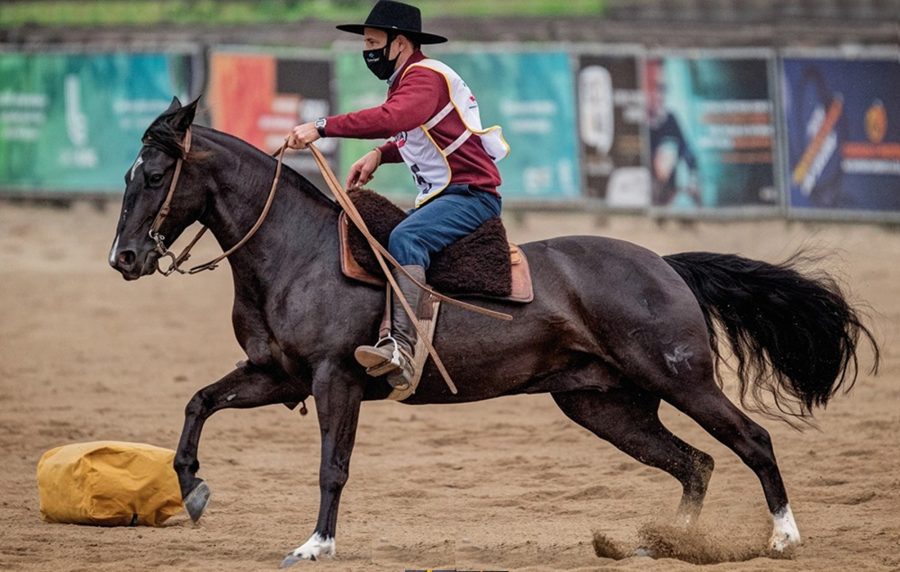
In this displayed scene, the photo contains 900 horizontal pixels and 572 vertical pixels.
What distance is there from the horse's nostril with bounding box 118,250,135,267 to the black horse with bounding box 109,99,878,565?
12mm

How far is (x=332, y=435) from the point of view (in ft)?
22.0

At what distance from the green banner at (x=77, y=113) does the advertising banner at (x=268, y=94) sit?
611 millimetres

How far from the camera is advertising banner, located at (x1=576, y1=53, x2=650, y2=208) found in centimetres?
1775

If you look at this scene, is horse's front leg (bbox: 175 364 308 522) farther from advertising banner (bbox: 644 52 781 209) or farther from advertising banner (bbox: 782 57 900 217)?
advertising banner (bbox: 782 57 900 217)

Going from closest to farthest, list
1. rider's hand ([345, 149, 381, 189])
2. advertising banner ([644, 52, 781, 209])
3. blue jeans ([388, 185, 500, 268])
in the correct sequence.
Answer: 1. blue jeans ([388, 185, 500, 268])
2. rider's hand ([345, 149, 381, 189])
3. advertising banner ([644, 52, 781, 209])

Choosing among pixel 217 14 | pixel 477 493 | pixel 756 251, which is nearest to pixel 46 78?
pixel 217 14

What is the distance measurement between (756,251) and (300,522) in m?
10.1

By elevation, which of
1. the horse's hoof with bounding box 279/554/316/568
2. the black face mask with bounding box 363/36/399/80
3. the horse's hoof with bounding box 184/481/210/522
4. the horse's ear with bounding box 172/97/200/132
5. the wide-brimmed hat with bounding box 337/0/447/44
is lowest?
the horse's hoof with bounding box 279/554/316/568

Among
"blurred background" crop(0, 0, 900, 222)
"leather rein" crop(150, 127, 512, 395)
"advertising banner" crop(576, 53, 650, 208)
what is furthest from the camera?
"advertising banner" crop(576, 53, 650, 208)

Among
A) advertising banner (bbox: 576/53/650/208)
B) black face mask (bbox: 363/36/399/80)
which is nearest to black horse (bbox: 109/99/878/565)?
black face mask (bbox: 363/36/399/80)

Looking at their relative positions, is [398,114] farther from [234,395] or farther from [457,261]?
[234,395]

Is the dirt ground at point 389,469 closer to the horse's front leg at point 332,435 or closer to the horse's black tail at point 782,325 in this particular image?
the horse's front leg at point 332,435

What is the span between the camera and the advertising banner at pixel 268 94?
17828 mm

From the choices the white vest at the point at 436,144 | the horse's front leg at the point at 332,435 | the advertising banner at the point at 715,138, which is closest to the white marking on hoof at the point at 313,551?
the horse's front leg at the point at 332,435
